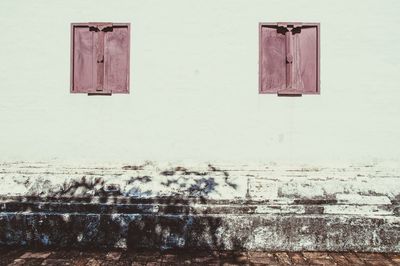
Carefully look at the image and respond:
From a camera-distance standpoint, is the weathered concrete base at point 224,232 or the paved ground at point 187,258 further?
the weathered concrete base at point 224,232

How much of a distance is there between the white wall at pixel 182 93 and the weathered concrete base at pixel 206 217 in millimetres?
1153

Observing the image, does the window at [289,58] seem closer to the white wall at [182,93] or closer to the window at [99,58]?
the white wall at [182,93]

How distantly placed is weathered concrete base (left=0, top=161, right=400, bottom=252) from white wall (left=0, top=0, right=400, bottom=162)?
1.15m

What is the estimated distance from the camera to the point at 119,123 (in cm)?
548

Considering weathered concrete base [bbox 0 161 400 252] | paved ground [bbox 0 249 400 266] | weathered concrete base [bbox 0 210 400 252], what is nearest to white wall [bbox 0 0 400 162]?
weathered concrete base [bbox 0 161 400 252]

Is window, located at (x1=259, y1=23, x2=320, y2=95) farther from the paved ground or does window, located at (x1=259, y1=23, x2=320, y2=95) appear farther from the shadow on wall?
the paved ground

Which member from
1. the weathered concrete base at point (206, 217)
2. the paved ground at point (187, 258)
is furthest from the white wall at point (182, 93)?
the paved ground at point (187, 258)

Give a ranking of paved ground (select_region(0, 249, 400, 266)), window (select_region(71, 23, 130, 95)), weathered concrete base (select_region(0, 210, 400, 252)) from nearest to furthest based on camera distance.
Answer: paved ground (select_region(0, 249, 400, 266)) < weathered concrete base (select_region(0, 210, 400, 252)) < window (select_region(71, 23, 130, 95))

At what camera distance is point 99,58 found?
560 cm

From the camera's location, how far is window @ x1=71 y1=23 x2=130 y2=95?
18.2ft

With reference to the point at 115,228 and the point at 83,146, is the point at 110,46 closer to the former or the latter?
the point at 83,146

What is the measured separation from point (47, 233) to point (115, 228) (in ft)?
2.53

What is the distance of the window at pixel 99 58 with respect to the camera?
5.54 metres

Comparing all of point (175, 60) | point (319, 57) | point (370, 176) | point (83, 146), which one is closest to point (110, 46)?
point (175, 60)
